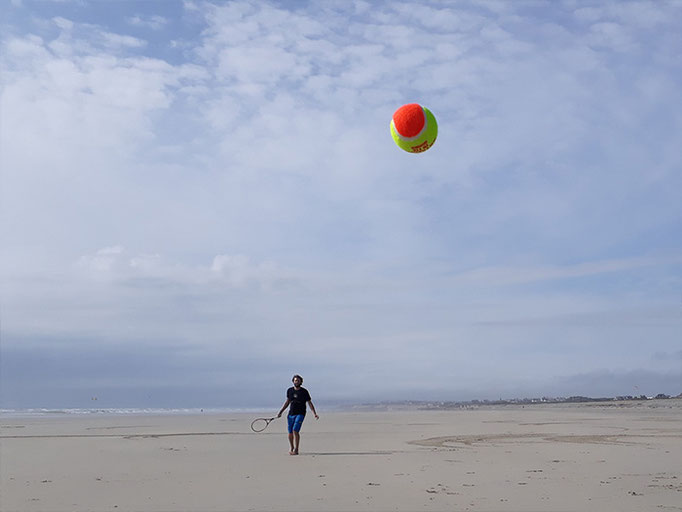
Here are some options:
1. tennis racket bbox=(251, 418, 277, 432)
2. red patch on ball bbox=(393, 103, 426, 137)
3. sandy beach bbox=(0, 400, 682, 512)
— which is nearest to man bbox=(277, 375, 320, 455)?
sandy beach bbox=(0, 400, 682, 512)

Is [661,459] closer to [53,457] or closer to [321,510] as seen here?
[321,510]

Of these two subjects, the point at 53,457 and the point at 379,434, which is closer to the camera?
the point at 53,457

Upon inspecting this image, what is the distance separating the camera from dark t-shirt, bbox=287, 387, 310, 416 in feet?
46.7

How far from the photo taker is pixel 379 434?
19.8 metres

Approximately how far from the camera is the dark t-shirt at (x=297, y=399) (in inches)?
561

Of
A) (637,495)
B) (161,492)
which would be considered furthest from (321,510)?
(637,495)

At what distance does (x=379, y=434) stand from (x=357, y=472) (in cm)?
949

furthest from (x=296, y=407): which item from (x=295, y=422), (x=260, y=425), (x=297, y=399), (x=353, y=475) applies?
(x=260, y=425)

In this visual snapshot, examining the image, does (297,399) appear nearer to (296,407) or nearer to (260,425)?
(296,407)

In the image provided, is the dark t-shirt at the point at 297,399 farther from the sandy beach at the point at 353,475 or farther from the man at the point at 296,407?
the sandy beach at the point at 353,475

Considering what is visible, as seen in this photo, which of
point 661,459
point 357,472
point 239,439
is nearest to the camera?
point 357,472

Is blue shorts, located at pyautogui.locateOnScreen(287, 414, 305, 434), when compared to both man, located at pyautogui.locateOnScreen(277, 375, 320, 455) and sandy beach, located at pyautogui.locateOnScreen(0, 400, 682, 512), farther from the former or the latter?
sandy beach, located at pyautogui.locateOnScreen(0, 400, 682, 512)

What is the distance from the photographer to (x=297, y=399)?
1440cm

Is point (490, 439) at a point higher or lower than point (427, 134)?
lower
